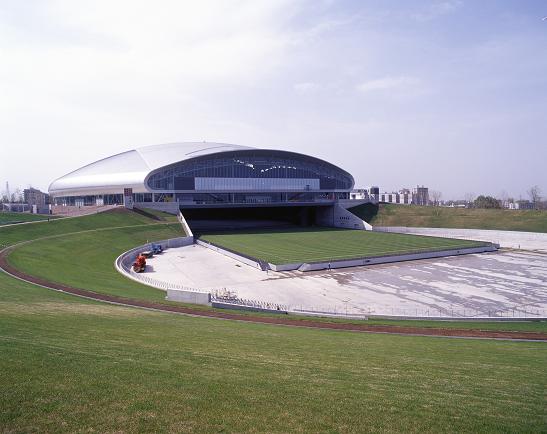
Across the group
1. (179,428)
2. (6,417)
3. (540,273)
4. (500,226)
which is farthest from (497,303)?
(500,226)

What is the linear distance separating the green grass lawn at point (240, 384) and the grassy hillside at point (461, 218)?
5524 centimetres

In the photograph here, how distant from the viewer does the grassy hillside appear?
6194 centimetres

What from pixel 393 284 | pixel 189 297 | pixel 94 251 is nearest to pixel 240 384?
pixel 189 297

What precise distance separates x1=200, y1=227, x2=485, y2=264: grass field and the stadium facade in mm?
11439

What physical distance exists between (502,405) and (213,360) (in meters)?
6.27

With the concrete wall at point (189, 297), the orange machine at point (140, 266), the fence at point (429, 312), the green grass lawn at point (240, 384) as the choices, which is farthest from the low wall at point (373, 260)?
the green grass lawn at point (240, 384)

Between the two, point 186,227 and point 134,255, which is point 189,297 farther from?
point 186,227

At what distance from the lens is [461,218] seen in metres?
68.8

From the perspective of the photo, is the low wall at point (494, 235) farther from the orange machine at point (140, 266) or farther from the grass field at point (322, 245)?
the orange machine at point (140, 266)

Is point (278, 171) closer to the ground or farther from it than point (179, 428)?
farther from it

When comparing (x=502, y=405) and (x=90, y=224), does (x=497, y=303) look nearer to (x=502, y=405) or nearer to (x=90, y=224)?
(x=502, y=405)

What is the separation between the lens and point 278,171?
77.6m

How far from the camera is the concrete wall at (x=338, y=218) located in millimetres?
73062

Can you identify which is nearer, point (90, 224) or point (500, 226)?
point (90, 224)
